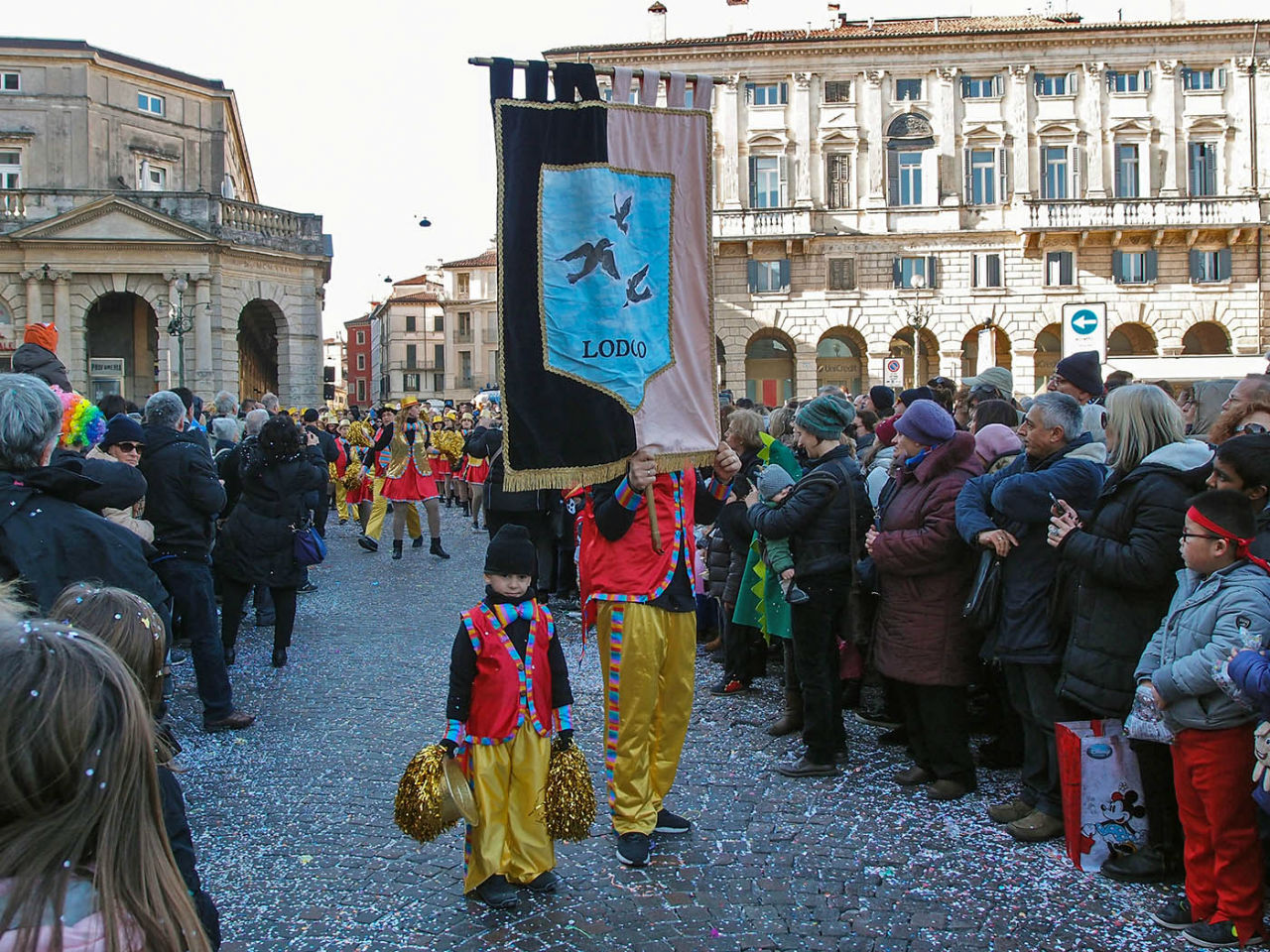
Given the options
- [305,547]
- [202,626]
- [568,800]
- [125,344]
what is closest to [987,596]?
[568,800]

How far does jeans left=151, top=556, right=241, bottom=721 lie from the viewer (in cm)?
681

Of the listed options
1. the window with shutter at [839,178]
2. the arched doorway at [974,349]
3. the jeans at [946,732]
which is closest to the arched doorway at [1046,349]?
the arched doorway at [974,349]

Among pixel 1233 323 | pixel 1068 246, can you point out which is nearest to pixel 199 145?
pixel 1068 246

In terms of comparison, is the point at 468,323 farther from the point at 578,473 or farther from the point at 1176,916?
the point at 1176,916

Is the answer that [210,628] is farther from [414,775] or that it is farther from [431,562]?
[431,562]

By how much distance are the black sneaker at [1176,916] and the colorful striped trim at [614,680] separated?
7.24ft

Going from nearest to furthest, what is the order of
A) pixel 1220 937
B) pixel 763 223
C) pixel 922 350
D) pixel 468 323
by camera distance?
pixel 1220 937, pixel 763 223, pixel 922 350, pixel 468 323

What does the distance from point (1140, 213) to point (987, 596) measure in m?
43.4

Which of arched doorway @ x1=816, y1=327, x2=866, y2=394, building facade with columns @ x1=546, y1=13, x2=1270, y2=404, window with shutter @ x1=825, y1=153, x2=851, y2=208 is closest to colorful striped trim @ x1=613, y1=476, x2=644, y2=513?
building facade with columns @ x1=546, y1=13, x2=1270, y2=404

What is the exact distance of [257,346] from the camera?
51.5 m

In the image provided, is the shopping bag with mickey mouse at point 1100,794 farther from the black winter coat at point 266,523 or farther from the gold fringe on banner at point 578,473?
the black winter coat at point 266,523

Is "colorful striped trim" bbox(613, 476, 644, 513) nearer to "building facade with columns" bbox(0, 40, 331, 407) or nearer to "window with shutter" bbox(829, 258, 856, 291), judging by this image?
"building facade with columns" bbox(0, 40, 331, 407)

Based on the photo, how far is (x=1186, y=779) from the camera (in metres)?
4.12

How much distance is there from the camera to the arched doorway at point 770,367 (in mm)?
45406
